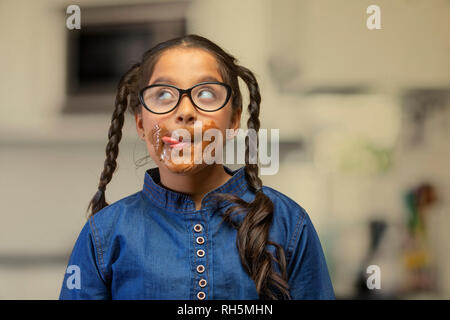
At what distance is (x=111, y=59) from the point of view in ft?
4.17

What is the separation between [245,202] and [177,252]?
18cm

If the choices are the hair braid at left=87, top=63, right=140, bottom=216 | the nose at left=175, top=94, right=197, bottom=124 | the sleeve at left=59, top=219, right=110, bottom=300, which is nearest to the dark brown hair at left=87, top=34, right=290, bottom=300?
the hair braid at left=87, top=63, right=140, bottom=216

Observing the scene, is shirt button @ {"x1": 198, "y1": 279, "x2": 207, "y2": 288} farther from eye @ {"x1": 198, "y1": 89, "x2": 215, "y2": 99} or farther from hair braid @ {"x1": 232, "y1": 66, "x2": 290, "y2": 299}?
eye @ {"x1": 198, "y1": 89, "x2": 215, "y2": 99}

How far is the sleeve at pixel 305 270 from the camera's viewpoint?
1.02 metres

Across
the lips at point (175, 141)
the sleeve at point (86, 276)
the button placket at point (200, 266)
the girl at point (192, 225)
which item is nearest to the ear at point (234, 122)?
the girl at point (192, 225)

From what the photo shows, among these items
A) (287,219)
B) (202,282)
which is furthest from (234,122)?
(202,282)

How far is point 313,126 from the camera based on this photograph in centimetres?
128

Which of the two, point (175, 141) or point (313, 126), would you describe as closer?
point (175, 141)

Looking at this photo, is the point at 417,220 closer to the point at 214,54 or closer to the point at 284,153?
the point at 284,153

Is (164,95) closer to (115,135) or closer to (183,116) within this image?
(183,116)

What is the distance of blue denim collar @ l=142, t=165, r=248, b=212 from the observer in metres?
1.03

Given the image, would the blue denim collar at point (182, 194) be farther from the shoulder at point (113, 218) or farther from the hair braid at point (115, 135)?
the hair braid at point (115, 135)

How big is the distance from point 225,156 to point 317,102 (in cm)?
29
